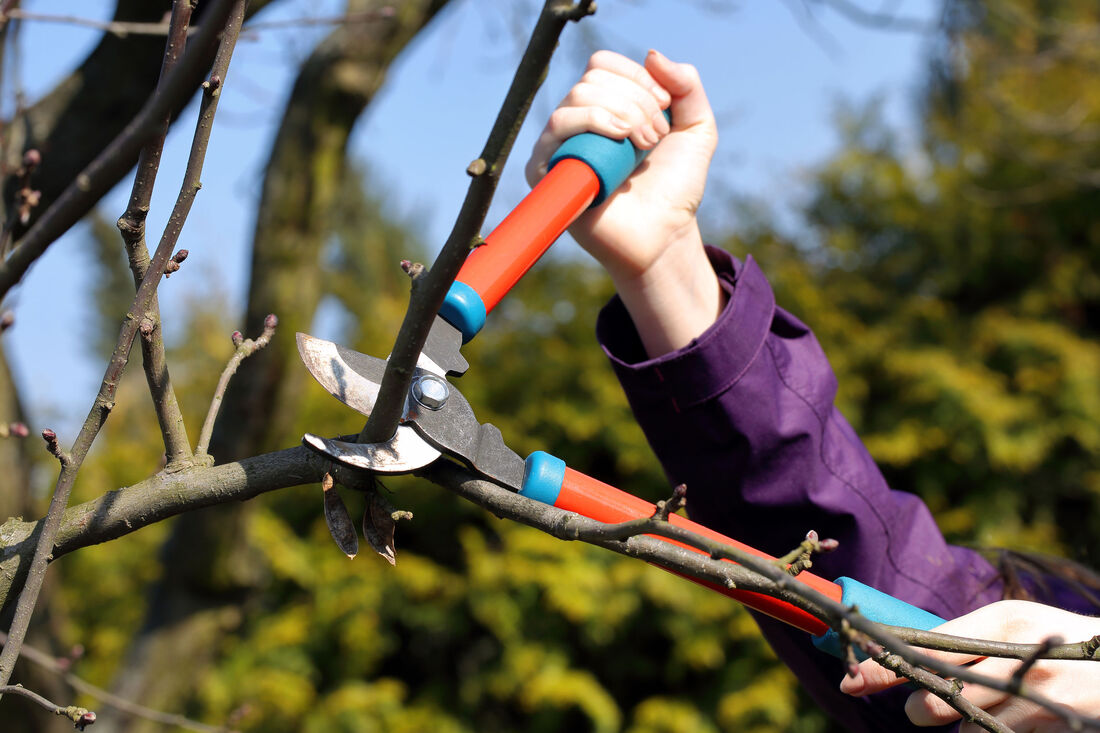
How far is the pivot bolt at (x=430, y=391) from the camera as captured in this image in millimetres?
1052

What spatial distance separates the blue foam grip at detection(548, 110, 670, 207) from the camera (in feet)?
4.18

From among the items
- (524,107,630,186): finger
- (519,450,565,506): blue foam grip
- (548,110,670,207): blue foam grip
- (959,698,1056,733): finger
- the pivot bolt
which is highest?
(524,107,630,186): finger

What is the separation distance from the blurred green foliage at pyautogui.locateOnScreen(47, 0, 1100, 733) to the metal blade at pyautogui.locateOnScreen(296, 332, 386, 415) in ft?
6.56

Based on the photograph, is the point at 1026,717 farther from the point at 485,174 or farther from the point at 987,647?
the point at 485,174

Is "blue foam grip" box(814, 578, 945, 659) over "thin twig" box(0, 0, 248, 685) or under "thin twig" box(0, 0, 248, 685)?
under

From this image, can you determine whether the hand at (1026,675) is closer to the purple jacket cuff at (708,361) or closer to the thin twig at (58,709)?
the purple jacket cuff at (708,361)

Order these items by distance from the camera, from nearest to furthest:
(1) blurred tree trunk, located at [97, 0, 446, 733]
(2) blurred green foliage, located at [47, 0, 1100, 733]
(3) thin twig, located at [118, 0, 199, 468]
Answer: (3) thin twig, located at [118, 0, 199, 468]
(1) blurred tree trunk, located at [97, 0, 446, 733]
(2) blurred green foliage, located at [47, 0, 1100, 733]

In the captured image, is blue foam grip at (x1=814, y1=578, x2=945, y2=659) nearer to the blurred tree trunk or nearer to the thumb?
the thumb

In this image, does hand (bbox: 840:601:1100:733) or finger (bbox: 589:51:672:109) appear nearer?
hand (bbox: 840:601:1100:733)

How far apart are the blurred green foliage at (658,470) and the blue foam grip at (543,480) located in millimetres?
2105

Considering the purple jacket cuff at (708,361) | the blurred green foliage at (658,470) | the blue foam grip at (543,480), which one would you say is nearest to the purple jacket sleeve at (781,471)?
the purple jacket cuff at (708,361)

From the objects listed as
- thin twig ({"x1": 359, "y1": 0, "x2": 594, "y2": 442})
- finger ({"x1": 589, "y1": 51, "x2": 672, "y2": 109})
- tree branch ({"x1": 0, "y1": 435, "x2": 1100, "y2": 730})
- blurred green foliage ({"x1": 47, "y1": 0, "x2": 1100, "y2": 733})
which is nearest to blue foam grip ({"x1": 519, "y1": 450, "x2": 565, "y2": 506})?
tree branch ({"x1": 0, "y1": 435, "x2": 1100, "y2": 730})

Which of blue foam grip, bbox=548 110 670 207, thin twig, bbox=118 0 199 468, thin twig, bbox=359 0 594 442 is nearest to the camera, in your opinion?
thin twig, bbox=359 0 594 442

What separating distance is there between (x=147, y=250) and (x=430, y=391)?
371 millimetres
